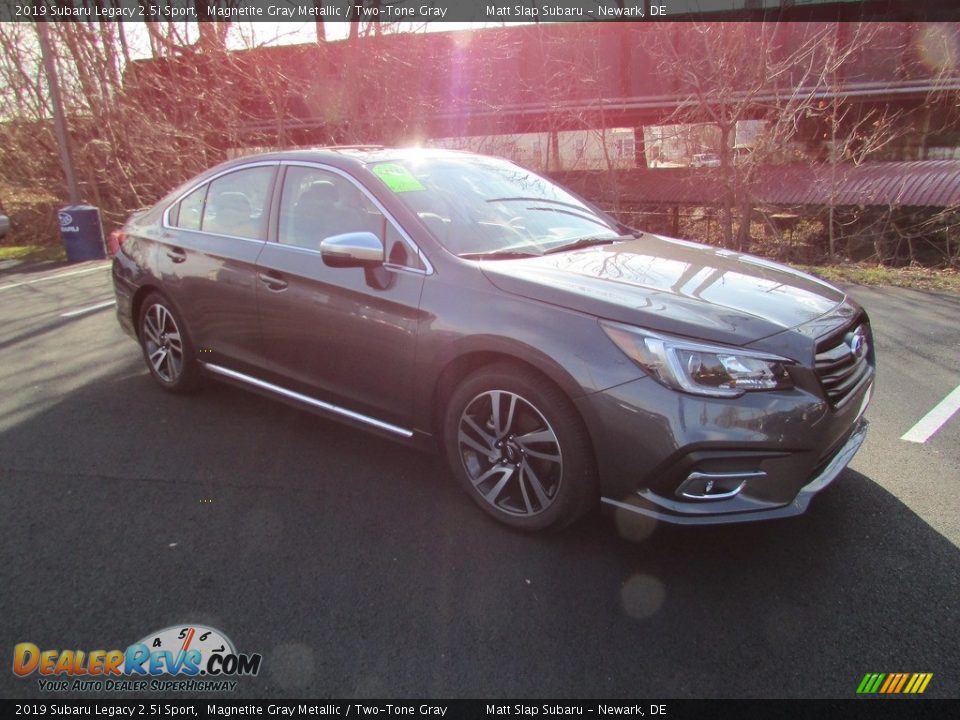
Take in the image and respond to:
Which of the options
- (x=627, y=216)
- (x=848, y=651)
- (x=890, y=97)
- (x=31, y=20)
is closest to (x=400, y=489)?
(x=848, y=651)

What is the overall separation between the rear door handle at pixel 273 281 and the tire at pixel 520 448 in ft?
4.12

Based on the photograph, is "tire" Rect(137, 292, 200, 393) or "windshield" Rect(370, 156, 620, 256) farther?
"tire" Rect(137, 292, 200, 393)

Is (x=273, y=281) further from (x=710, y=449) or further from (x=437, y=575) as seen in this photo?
(x=710, y=449)

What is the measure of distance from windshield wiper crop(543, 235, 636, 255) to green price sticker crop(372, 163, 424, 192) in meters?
0.78

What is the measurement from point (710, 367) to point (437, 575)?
1352 millimetres

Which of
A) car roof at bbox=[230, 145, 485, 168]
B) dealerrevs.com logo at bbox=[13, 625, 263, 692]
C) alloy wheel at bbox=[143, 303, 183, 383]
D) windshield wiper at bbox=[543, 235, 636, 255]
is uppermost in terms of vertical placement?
car roof at bbox=[230, 145, 485, 168]

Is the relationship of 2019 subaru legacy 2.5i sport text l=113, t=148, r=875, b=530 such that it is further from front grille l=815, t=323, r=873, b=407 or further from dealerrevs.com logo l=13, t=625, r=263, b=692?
dealerrevs.com logo l=13, t=625, r=263, b=692

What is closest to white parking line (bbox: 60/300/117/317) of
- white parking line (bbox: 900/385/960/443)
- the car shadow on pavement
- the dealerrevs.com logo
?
the car shadow on pavement

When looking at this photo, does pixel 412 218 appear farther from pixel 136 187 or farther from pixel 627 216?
pixel 136 187

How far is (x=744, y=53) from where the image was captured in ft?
32.7

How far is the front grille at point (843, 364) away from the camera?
259 centimetres

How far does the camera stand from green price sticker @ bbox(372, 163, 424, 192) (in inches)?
134

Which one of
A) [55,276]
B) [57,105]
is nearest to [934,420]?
[55,276]
